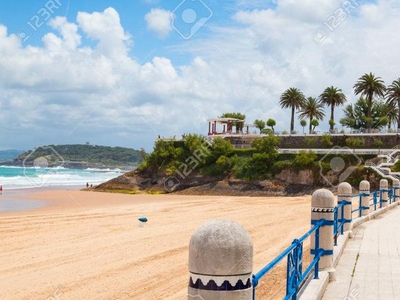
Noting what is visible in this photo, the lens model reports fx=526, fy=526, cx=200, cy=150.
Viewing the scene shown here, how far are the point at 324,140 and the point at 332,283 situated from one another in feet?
185

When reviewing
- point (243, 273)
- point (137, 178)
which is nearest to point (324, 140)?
point (137, 178)

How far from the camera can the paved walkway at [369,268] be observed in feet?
25.4

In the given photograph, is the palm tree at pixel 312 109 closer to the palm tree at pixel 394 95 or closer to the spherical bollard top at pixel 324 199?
the palm tree at pixel 394 95

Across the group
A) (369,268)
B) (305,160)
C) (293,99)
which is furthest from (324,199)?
(293,99)

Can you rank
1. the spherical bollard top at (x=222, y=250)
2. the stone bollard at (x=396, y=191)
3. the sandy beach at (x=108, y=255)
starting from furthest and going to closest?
the stone bollard at (x=396, y=191) < the sandy beach at (x=108, y=255) < the spherical bollard top at (x=222, y=250)

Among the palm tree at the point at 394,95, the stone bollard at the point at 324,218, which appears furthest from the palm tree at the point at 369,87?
the stone bollard at the point at 324,218

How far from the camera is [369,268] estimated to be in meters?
9.51

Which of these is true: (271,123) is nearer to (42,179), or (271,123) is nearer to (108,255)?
(42,179)

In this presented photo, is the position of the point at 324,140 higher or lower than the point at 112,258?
higher

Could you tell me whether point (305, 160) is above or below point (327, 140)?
below

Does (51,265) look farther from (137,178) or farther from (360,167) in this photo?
(137,178)

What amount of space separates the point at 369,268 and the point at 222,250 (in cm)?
690

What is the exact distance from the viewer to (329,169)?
53625 millimetres

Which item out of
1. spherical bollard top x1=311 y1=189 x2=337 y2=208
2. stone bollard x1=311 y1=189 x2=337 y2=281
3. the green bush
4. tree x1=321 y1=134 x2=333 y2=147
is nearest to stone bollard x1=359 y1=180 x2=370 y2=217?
stone bollard x1=311 y1=189 x2=337 y2=281
